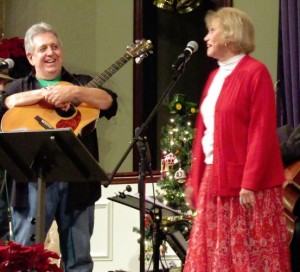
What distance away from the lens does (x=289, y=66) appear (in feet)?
19.4

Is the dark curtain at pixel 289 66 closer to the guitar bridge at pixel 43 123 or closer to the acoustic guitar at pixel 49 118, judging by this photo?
the acoustic guitar at pixel 49 118

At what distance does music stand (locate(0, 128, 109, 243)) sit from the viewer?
3.31 meters

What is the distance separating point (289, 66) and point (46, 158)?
10.1ft

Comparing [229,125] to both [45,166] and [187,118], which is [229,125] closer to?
[45,166]

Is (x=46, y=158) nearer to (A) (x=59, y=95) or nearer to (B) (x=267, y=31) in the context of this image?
(A) (x=59, y=95)

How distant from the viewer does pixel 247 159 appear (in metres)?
3.25

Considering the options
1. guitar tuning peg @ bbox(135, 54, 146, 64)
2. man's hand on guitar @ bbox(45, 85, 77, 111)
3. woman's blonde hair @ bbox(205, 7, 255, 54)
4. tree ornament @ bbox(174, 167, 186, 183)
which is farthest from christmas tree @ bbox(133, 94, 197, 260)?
woman's blonde hair @ bbox(205, 7, 255, 54)

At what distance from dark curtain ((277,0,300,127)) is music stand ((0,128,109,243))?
2.78 m

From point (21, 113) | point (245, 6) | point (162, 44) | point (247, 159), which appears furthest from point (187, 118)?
point (247, 159)

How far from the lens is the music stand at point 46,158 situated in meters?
3.31

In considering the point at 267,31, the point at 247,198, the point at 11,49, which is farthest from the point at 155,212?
the point at 11,49

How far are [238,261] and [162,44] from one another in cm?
477

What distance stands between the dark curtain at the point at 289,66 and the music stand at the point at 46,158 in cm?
278

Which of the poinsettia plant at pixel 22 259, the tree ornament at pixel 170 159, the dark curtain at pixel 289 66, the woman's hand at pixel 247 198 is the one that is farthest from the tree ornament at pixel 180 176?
the poinsettia plant at pixel 22 259
